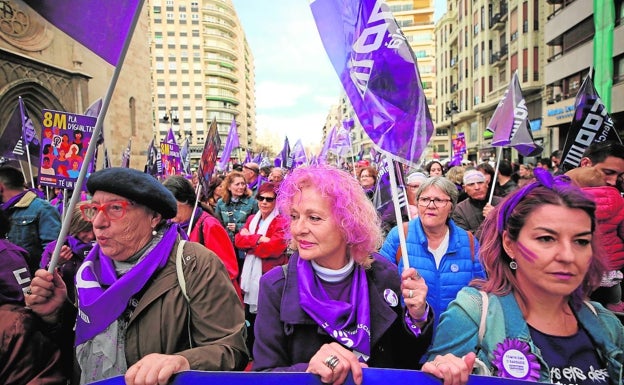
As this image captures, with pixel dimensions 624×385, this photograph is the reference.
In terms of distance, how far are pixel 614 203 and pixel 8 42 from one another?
61.8 feet

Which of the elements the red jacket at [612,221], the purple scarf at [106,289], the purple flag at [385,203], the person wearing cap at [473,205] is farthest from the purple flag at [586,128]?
the purple scarf at [106,289]

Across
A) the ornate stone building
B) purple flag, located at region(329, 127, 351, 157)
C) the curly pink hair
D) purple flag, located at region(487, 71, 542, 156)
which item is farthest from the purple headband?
the ornate stone building

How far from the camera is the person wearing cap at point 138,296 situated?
1.79 m

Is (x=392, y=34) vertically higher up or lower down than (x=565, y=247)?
higher up

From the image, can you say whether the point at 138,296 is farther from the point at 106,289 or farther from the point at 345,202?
the point at 345,202

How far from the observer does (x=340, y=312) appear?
5.79 ft

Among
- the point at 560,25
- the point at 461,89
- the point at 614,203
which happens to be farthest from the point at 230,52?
the point at 614,203

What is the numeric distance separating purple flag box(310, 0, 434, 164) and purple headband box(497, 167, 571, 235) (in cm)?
52

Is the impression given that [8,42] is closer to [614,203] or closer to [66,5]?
[66,5]

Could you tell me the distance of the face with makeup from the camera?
4.90ft

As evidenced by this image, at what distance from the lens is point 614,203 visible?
3.26 metres

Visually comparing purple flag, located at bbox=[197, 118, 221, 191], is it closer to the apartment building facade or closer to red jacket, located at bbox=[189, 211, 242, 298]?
red jacket, located at bbox=[189, 211, 242, 298]

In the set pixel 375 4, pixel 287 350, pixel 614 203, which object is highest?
pixel 375 4

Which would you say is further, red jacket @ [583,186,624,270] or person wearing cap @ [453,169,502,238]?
person wearing cap @ [453,169,502,238]
